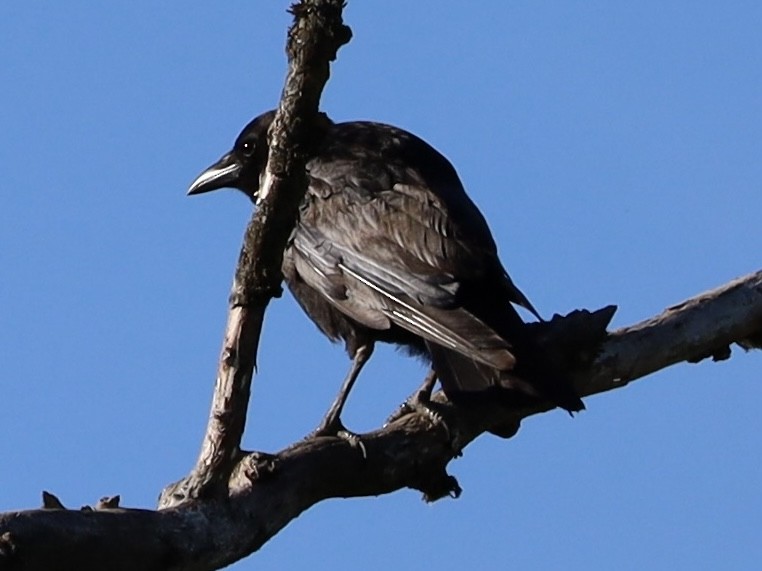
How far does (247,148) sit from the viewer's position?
9.71 meters

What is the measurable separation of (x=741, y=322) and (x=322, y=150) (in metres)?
2.33

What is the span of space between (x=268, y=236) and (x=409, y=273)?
7.00ft

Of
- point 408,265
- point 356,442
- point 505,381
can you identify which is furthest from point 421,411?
point 408,265

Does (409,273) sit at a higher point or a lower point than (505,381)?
higher

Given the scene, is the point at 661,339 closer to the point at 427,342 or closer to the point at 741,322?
the point at 741,322

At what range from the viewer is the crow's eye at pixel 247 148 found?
31.8 ft

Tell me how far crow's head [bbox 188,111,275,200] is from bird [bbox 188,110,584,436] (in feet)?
1.61

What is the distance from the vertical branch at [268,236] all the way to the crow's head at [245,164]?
3921mm

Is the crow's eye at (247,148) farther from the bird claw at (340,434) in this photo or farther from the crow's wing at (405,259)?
the bird claw at (340,434)

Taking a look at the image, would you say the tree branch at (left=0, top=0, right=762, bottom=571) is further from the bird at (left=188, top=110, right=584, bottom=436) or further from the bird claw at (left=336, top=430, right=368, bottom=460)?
the bird at (left=188, top=110, right=584, bottom=436)

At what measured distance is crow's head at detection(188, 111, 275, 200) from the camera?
964 centimetres

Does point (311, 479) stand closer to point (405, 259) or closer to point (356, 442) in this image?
point (356, 442)

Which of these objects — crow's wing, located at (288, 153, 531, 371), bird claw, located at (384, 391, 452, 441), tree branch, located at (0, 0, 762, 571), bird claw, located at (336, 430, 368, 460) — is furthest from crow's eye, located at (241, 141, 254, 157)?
bird claw, located at (336, 430, 368, 460)

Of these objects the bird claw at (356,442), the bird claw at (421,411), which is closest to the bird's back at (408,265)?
the bird claw at (421,411)
